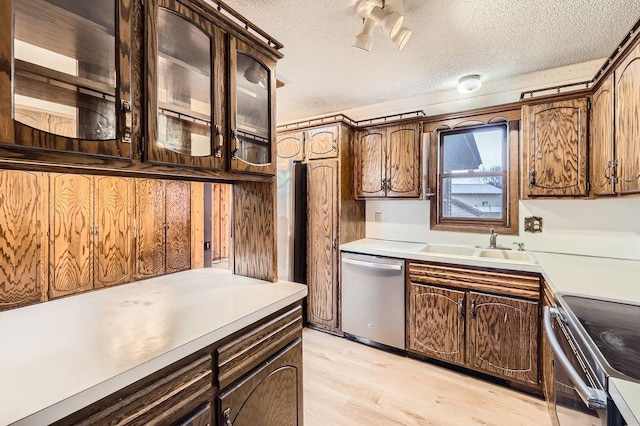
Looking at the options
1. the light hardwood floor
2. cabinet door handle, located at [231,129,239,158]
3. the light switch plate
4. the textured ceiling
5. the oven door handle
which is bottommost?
the light hardwood floor

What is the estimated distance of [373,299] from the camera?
2701 millimetres

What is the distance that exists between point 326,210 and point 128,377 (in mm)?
2379

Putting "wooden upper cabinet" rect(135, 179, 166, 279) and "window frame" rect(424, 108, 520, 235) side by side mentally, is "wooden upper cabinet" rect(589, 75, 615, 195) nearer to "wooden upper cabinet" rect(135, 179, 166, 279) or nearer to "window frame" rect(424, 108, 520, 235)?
"window frame" rect(424, 108, 520, 235)

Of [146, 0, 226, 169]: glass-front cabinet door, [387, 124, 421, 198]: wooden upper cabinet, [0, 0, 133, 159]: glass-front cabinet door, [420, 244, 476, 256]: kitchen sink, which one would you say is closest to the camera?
[0, 0, 133, 159]: glass-front cabinet door

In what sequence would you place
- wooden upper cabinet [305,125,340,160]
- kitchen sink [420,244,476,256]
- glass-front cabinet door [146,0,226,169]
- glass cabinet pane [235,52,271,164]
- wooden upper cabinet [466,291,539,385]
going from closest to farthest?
1. glass-front cabinet door [146,0,226,169]
2. glass cabinet pane [235,52,271,164]
3. wooden upper cabinet [466,291,539,385]
4. kitchen sink [420,244,476,256]
5. wooden upper cabinet [305,125,340,160]

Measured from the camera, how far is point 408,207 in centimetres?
313

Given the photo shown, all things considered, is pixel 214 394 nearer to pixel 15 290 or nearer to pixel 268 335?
pixel 268 335

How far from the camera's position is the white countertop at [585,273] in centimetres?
76

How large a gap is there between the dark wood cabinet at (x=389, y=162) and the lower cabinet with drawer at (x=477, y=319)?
85 centimetres

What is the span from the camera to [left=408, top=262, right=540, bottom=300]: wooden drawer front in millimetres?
2035

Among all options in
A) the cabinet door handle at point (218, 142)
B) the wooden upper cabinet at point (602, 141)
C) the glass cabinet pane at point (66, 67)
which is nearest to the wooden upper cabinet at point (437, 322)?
the wooden upper cabinet at point (602, 141)

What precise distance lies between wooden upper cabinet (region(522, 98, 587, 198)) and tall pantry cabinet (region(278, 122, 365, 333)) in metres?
1.58

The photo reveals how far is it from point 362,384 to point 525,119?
8.17 ft

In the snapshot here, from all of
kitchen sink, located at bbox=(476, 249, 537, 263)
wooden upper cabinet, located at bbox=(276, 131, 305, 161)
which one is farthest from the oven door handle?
wooden upper cabinet, located at bbox=(276, 131, 305, 161)
